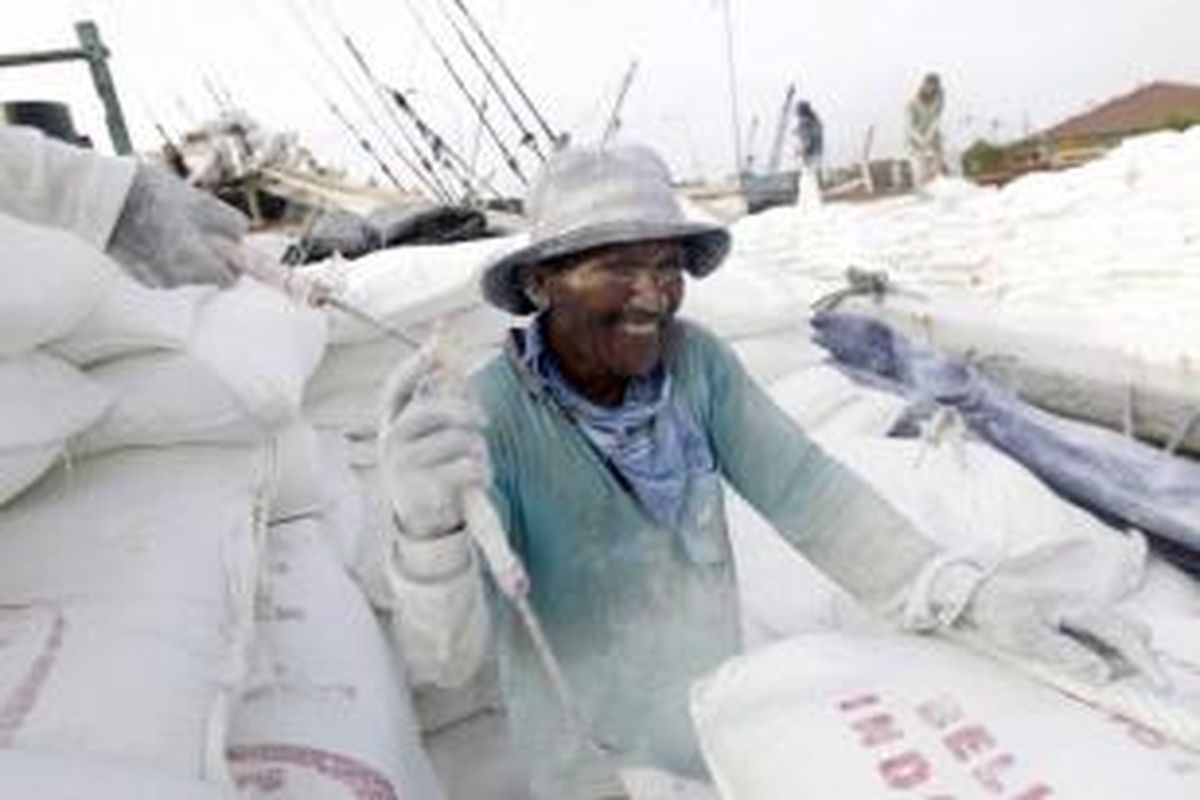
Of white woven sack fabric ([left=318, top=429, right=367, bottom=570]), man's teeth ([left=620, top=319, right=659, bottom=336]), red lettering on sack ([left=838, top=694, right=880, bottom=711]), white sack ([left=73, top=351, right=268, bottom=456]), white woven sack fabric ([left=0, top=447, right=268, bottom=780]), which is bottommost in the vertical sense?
white woven sack fabric ([left=318, top=429, right=367, bottom=570])

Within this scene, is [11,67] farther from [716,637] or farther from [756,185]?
[756,185]

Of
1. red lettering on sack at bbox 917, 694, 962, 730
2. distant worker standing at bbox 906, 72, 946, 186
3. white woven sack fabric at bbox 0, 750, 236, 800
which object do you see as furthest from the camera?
distant worker standing at bbox 906, 72, 946, 186

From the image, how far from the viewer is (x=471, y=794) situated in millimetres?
1844

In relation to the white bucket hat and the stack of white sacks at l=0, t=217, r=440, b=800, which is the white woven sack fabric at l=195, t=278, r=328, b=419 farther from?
the white bucket hat

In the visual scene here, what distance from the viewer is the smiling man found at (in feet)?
4.69

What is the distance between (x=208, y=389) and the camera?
1.90 m

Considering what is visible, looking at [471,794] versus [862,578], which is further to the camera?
[471,794]

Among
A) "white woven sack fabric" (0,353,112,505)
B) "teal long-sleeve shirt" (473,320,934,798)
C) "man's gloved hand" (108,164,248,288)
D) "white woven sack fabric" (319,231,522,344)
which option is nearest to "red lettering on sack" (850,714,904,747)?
"teal long-sleeve shirt" (473,320,934,798)

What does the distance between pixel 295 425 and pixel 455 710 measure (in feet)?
2.09

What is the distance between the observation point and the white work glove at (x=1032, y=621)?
46.6 inches

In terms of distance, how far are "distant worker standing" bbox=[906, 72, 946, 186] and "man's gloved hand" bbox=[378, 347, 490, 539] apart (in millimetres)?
6216

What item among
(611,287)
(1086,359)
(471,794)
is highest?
(611,287)

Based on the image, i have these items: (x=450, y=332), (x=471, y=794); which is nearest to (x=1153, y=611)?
(x=471, y=794)

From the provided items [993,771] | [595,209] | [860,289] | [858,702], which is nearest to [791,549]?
[595,209]
